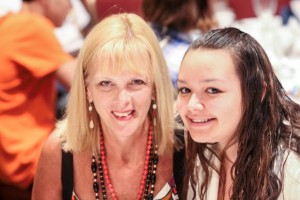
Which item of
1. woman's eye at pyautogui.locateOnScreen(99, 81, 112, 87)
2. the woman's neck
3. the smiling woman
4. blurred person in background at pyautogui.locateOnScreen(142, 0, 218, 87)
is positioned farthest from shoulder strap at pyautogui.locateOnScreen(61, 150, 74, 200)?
blurred person in background at pyautogui.locateOnScreen(142, 0, 218, 87)

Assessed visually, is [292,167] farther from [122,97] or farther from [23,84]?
[23,84]

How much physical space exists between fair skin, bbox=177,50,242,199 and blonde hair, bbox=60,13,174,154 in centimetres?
24

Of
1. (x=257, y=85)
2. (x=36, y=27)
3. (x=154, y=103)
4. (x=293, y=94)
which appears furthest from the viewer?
(x=293, y=94)

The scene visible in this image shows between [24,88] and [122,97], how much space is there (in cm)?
71

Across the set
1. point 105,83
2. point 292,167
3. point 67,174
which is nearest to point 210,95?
point 292,167

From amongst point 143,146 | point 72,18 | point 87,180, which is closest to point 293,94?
point 143,146

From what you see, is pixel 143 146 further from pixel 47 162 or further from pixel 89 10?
pixel 89 10

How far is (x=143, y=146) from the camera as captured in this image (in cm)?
196

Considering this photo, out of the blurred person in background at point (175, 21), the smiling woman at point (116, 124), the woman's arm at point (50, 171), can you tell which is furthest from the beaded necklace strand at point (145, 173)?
the blurred person in background at point (175, 21)

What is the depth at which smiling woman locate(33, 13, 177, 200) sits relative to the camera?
1778 mm

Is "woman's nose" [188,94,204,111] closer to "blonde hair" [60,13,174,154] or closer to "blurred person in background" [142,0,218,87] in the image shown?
"blonde hair" [60,13,174,154]

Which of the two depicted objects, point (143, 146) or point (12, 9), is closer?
point (143, 146)

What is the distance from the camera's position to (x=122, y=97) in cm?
176

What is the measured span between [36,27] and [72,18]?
1.39m
